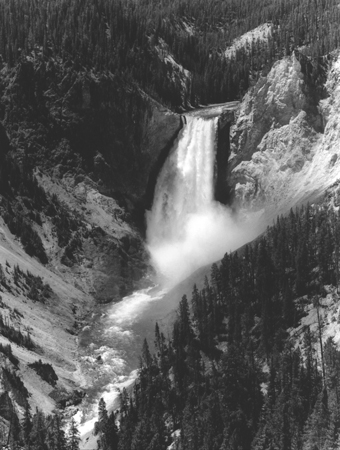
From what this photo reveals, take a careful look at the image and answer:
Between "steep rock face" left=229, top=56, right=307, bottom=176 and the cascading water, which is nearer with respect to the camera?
the cascading water

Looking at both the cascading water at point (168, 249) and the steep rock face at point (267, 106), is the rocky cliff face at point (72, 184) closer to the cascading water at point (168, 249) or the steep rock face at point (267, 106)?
the cascading water at point (168, 249)

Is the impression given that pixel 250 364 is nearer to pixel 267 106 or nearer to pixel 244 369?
pixel 244 369

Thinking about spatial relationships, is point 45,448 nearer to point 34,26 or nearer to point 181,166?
point 181,166

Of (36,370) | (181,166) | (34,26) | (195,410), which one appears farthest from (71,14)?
(195,410)

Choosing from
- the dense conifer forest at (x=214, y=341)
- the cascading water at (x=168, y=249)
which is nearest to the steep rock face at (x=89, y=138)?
the dense conifer forest at (x=214, y=341)

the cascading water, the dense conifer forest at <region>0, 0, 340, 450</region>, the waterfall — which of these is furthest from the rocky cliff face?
the cascading water

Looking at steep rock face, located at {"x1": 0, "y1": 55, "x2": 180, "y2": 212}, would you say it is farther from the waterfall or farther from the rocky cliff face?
the waterfall
